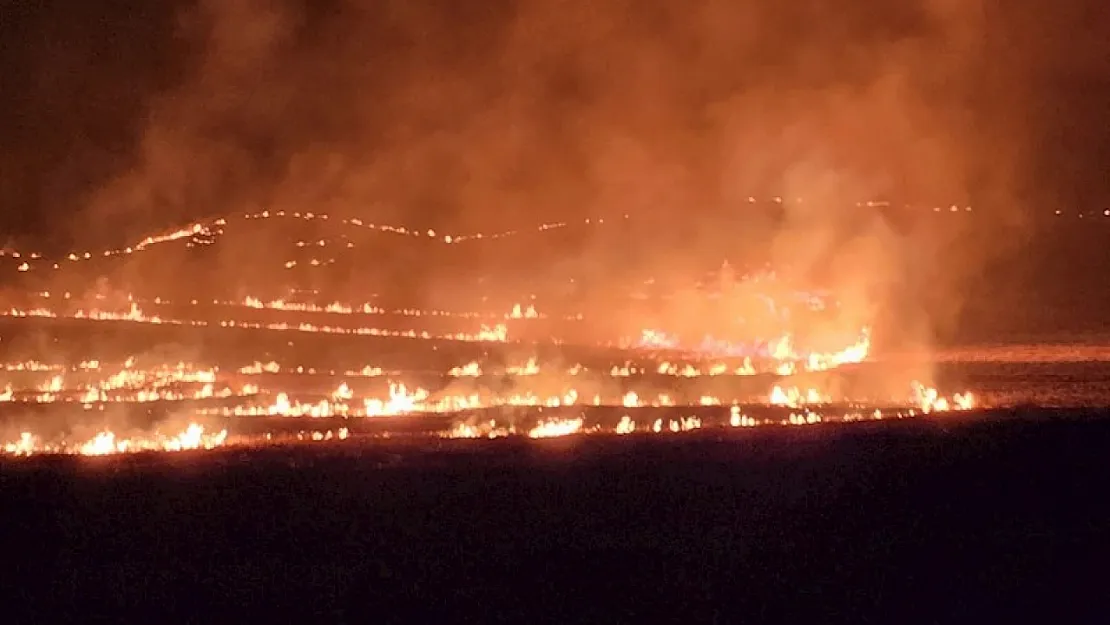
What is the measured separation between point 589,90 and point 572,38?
1.42 ft

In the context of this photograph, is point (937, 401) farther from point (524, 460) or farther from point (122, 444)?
point (122, 444)

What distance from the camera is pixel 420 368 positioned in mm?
6516

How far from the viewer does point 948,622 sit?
11.1 ft

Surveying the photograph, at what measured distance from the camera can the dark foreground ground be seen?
11.6 ft

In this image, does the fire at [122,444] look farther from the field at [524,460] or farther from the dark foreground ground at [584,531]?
the dark foreground ground at [584,531]

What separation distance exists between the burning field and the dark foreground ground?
1.49 ft

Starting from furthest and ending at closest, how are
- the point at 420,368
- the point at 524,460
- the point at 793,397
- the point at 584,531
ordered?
the point at 420,368 < the point at 793,397 < the point at 524,460 < the point at 584,531

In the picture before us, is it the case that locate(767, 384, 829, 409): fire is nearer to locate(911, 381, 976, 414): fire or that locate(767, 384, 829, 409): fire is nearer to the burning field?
the burning field

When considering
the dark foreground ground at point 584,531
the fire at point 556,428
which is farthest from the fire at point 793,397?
the fire at point 556,428

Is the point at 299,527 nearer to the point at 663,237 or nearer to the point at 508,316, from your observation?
the point at 508,316

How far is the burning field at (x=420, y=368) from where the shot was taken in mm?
5430

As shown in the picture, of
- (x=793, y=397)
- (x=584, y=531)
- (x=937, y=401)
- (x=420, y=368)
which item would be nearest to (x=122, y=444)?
(x=420, y=368)

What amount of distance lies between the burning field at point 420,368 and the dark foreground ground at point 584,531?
1.49 feet

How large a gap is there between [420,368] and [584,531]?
2.75m
